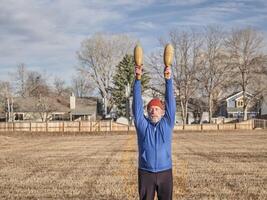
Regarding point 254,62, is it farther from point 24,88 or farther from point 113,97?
point 24,88

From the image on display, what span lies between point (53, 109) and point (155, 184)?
3509 inches

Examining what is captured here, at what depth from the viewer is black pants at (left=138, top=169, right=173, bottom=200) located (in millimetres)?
6293

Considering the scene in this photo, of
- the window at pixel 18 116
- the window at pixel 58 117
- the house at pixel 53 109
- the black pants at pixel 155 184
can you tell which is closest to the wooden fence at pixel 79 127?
the house at pixel 53 109

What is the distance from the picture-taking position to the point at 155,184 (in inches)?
249

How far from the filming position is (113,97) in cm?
9112

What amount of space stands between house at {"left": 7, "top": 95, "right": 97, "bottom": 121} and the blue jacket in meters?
82.9

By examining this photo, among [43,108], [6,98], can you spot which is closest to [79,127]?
[43,108]

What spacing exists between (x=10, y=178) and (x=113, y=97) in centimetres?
7742

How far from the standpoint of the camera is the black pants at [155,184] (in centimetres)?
629

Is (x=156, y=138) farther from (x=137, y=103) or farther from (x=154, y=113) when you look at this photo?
(x=137, y=103)

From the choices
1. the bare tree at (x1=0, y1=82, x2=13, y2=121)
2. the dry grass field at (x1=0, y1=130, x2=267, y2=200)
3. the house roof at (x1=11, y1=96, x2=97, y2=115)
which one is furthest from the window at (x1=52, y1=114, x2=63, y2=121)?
the dry grass field at (x1=0, y1=130, x2=267, y2=200)

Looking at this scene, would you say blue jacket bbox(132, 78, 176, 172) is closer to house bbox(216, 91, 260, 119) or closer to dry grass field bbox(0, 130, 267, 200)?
dry grass field bbox(0, 130, 267, 200)

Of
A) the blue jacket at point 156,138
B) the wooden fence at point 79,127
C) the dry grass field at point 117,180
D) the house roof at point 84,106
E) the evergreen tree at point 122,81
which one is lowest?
the dry grass field at point 117,180

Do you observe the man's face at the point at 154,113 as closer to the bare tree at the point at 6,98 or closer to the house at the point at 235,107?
the bare tree at the point at 6,98
